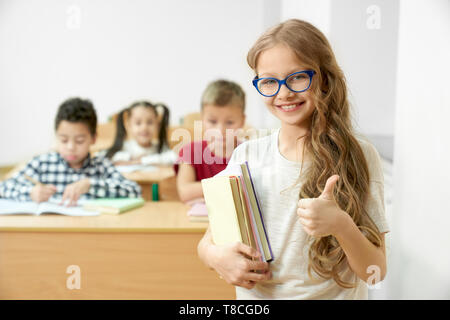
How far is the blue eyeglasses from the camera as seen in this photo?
57 cm

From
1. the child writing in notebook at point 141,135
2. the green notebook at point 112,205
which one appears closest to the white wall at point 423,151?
the green notebook at point 112,205

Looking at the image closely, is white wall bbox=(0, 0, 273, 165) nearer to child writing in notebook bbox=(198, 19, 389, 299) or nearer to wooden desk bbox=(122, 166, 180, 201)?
wooden desk bbox=(122, 166, 180, 201)

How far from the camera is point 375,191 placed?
626 mm

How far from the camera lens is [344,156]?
62 cm

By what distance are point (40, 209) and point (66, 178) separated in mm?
240

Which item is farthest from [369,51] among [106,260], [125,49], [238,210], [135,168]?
[125,49]

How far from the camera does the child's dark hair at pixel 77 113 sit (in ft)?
4.89

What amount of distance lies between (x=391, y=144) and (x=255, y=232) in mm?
781

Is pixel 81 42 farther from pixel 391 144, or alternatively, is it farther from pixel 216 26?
pixel 391 144

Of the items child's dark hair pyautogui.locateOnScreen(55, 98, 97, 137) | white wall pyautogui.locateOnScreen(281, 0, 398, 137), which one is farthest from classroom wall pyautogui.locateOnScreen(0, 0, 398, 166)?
white wall pyautogui.locateOnScreen(281, 0, 398, 137)

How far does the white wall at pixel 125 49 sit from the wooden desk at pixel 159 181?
9.61 feet

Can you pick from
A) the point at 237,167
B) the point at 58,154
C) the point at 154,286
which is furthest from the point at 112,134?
the point at 237,167

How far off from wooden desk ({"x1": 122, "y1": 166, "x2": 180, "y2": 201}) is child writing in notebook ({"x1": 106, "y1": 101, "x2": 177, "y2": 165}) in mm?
333

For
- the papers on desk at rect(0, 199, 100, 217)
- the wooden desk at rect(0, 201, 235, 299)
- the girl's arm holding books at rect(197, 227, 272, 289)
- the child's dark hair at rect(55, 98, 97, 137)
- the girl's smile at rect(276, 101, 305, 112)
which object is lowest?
the wooden desk at rect(0, 201, 235, 299)
